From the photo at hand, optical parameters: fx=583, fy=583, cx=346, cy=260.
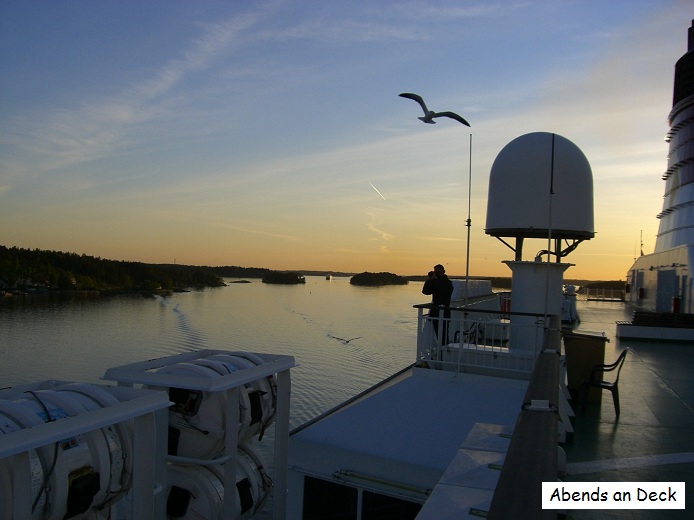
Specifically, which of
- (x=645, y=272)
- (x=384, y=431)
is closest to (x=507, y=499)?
(x=384, y=431)

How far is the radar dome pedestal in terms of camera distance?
10.5 metres

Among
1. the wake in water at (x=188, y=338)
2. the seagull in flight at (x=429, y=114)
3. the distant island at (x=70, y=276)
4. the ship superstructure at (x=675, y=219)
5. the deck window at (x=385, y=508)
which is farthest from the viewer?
the distant island at (x=70, y=276)

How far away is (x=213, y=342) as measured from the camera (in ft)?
136

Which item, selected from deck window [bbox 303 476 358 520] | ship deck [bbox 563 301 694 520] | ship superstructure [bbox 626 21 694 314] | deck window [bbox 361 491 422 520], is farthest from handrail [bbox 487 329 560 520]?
ship superstructure [bbox 626 21 694 314]

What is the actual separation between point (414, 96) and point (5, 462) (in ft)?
40.9

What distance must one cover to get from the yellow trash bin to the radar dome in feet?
10.2

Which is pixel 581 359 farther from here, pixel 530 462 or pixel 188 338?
pixel 188 338

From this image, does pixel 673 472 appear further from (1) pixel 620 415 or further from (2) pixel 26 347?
(2) pixel 26 347

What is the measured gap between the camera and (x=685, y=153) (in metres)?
30.6

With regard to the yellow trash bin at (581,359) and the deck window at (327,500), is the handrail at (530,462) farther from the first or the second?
the yellow trash bin at (581,359)

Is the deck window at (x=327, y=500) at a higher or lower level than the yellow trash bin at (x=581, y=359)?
lower

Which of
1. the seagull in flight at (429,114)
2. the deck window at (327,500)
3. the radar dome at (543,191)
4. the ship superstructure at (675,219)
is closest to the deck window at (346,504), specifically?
the deck window at (327,500)

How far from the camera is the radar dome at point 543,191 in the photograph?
10.5 metres

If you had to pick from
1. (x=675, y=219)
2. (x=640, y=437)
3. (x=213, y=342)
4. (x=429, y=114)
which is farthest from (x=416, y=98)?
(x=213, y=342)
